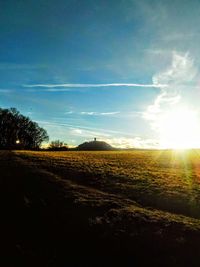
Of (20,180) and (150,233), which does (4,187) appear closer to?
(20,180)

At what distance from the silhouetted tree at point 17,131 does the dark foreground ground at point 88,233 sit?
111277mm

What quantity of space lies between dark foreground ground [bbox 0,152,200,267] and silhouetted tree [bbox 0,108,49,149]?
365 feet

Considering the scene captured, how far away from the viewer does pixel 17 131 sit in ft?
463

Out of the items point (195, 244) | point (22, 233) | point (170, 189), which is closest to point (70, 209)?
point (22, 233)

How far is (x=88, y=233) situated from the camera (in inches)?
698

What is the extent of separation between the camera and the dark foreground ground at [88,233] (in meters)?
14.8

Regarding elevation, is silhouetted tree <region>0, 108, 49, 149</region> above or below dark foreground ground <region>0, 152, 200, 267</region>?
above

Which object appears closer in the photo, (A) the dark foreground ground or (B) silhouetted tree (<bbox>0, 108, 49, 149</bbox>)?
(A) the dark foreground ground

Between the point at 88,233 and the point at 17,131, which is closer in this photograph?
the point at 88,233

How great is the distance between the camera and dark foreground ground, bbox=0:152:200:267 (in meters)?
14.8

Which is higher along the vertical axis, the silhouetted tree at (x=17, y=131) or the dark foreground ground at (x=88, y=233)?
the silhouetted tree at (x=17, y=131)

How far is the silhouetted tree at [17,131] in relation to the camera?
448 feet

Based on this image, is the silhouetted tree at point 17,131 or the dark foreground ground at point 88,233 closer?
the dark foreground ground at point 88,233

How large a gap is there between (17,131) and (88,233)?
420ft
